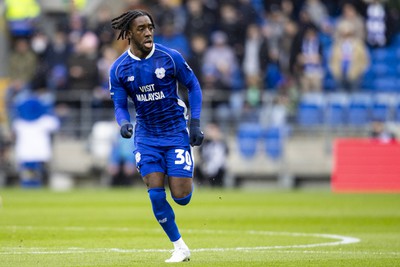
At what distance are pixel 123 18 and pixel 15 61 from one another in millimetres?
19443

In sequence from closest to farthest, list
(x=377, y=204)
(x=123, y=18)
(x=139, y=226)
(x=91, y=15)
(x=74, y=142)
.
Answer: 1. (x=123, y=18)
2. (x=139, y=226)
3. (x=377, y=204)
4. (x=74, y=142)
5. (x=91, y=15)

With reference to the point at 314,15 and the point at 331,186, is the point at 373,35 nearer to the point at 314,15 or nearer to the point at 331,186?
the point at 314,15

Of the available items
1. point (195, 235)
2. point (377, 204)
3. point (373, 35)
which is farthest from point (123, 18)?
point (373, 35)

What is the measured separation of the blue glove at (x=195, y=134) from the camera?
10219mm

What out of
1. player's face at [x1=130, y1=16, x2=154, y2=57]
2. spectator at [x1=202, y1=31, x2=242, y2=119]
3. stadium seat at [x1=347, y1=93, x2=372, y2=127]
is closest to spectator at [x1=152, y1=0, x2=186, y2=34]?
spectator at [x1=202, y1=31, x2=242, y2=119]

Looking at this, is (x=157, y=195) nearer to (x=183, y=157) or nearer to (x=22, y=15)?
(x=183, y=157)

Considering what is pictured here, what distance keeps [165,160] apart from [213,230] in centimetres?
427

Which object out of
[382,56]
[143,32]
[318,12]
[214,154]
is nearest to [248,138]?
[214,154]

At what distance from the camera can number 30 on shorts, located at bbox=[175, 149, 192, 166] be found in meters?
10.4

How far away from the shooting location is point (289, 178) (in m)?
27.2

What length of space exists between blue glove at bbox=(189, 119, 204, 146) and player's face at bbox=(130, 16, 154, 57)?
830 millimetres

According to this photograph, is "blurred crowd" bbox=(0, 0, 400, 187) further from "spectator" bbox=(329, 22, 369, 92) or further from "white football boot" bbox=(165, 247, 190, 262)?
"white football boot" bbox=(165, 247, 190, 262)

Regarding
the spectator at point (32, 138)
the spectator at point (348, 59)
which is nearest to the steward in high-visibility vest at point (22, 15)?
the spectator at point (32, 138)

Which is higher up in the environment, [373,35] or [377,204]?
[373,35]
